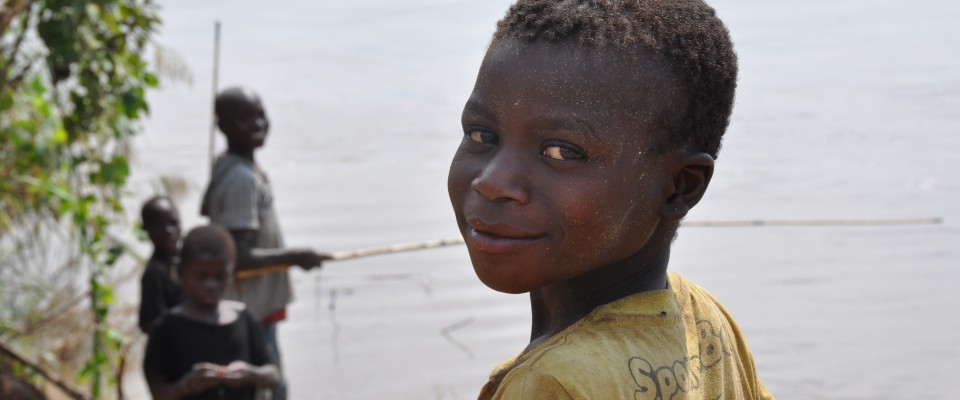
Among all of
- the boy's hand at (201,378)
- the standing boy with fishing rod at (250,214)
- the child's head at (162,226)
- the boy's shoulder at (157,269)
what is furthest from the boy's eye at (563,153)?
the child's head at (162,226)

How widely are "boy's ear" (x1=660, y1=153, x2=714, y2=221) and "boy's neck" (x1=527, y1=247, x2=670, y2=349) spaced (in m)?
0.07

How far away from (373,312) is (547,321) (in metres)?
5.28

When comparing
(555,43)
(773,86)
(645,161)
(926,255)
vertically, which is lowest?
(926,255)

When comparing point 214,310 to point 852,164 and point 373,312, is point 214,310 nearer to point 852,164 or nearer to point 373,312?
point 373,312

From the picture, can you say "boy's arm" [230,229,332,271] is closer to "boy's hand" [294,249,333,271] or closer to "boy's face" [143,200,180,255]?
"boy's hand" [294,249,333,271]

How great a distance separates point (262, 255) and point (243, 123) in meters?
0.52

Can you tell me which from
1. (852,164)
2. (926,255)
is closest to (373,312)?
(926,255)

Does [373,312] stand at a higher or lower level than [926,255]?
lower

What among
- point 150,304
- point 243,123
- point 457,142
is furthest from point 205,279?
point 457,142

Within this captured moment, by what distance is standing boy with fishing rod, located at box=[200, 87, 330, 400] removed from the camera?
4.35m

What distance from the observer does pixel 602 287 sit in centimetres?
143

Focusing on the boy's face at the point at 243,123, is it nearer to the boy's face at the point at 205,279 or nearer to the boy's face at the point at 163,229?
the boy's face at the point at 163,229

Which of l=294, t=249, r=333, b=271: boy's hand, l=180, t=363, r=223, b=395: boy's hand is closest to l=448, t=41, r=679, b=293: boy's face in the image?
l=180, t=363, r=223, b=395: boy's hand

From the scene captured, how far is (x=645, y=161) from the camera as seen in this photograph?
53.8 inches
